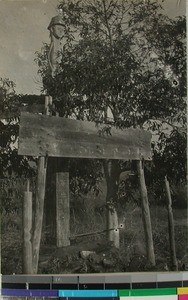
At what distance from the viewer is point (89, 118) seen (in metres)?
1.32

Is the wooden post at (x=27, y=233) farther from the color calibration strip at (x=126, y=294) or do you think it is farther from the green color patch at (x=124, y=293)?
the green color patch at (x=124, y=293)

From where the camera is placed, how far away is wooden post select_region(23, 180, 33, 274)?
1.26 metres

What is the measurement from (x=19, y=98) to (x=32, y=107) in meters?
0.05

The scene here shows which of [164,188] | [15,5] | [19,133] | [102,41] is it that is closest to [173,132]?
[164,188]

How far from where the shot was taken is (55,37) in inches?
51.5

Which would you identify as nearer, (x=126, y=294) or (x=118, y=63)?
(x=126, y=294)

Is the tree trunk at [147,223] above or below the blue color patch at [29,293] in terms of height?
above

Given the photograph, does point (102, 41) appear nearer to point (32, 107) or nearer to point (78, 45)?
point (78, 45)

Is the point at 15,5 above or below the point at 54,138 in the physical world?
above

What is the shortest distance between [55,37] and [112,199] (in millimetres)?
518

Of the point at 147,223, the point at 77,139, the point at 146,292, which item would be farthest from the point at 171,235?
the point at 77,139

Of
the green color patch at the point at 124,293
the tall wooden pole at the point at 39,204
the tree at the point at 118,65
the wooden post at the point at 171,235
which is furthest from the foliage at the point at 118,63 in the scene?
the green color patch at the point at 124,293

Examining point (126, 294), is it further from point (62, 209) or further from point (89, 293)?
point (62, 209)

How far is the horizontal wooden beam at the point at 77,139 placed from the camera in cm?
128
